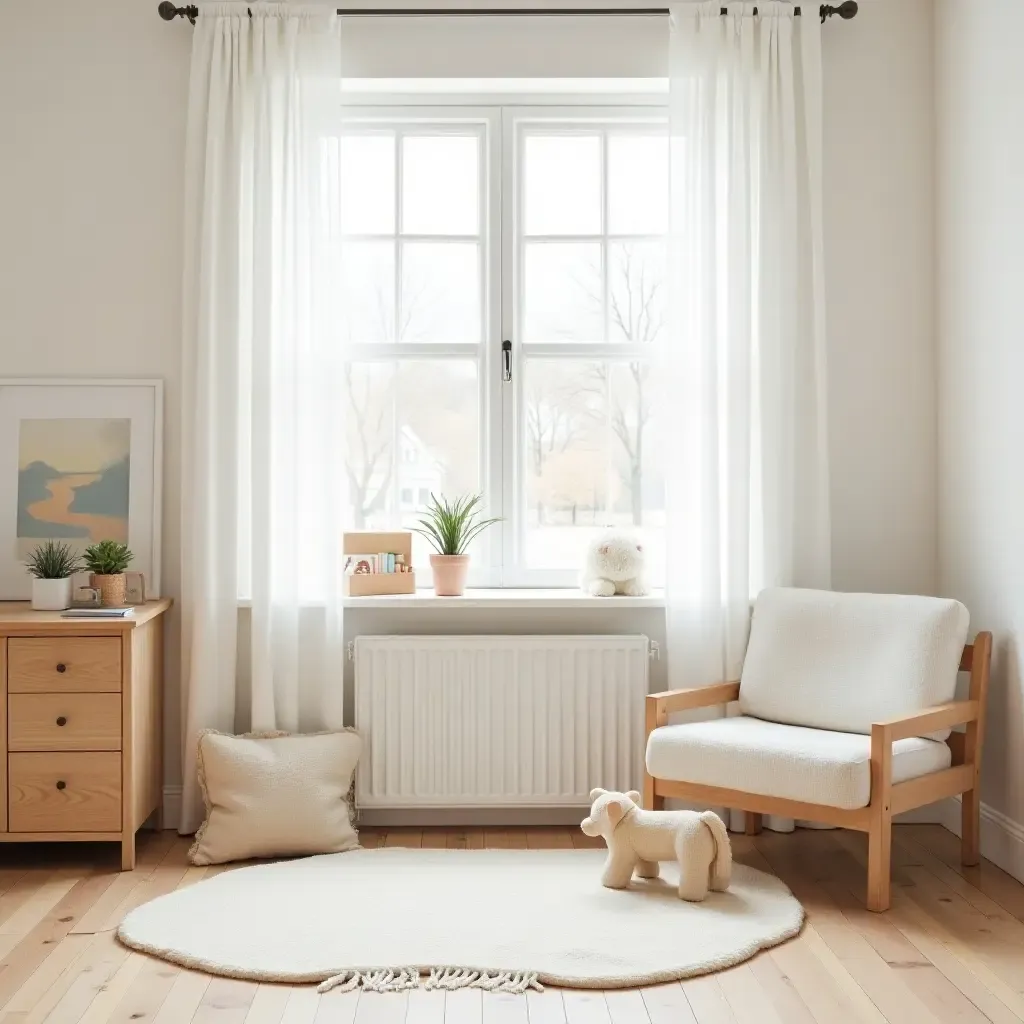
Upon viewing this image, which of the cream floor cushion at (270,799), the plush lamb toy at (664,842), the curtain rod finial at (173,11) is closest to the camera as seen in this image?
Answer: the plush lamb toy at (664,842)

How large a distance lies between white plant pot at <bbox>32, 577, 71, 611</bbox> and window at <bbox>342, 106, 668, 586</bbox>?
3.23 feet

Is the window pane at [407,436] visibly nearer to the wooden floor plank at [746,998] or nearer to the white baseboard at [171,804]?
the white baseboard at [171,804]

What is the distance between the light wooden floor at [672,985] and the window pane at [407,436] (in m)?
1.35

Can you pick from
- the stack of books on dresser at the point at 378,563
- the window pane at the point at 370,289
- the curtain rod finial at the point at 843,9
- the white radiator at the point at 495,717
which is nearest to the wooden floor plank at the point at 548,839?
the white radiator at the point at 495,717

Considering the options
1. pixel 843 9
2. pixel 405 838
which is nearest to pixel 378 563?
pixel 405 838

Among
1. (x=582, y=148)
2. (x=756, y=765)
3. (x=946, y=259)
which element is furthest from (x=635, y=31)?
(x=756, y=765)

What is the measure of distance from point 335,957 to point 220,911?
1.47ft

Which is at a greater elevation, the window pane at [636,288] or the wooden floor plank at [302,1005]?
the window pane at [636,288]

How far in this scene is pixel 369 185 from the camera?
12.7 ft

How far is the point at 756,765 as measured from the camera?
2.96m

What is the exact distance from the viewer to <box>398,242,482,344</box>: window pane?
388cm

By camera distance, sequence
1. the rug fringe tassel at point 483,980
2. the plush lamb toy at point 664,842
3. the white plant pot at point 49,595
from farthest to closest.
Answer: the white plant pot at point 49,595, the plush lamb toy at point 664,842, the rug fringe tassel at point 483,980

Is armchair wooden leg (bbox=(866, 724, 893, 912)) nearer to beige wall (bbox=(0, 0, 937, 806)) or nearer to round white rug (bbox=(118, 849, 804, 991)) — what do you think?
round white rug (bbox=(118, 849, 804, 991))

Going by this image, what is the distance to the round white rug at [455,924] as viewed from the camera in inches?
97.0
